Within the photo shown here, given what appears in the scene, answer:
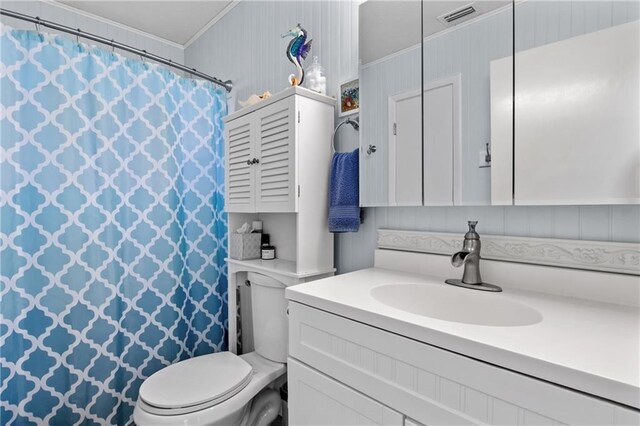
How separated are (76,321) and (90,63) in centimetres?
125

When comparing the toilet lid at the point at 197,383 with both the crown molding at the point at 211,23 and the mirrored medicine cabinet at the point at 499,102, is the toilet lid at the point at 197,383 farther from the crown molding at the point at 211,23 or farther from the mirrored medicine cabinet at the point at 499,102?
the crown molding at the point at 211,23

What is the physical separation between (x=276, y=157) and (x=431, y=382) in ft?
3.39

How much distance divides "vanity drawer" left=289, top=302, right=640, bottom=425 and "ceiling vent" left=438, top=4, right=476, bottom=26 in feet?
3.43

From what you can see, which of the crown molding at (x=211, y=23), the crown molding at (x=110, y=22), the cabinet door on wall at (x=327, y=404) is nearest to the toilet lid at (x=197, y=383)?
the cabinet door on wall at (x=327, y=404)

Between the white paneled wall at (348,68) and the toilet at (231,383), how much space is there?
399 mm

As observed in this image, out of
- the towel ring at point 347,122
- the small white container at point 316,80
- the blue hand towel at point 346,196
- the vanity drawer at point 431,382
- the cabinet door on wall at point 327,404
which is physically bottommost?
the cabinet door on wall at point 327,404

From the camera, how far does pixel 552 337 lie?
61cm

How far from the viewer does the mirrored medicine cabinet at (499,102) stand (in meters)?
0.80

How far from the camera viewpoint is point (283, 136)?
1352 mm

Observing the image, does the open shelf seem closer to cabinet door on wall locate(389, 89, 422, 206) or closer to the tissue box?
the tissue box

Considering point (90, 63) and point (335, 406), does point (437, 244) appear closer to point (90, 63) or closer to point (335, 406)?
point (335, 406)

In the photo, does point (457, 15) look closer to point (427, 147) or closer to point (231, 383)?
point (427, 147)

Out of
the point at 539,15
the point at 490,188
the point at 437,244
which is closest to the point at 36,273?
the point at 437,244

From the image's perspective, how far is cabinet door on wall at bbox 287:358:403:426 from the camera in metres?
0.77
